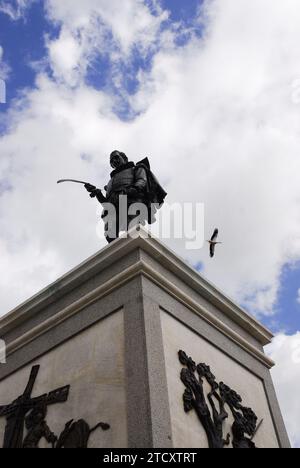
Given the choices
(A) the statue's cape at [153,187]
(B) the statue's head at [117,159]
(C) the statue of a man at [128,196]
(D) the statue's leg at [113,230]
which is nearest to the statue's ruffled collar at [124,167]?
(C) the statue of a man at [128,196]

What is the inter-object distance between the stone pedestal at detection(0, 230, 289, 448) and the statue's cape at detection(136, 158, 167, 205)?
1.92 meters

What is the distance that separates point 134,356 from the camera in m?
4.68

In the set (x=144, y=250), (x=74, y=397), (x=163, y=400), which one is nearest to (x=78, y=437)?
(x=74, y=397)

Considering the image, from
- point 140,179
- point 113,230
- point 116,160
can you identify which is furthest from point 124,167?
point 113,230

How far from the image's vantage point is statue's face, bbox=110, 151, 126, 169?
8.24 metres

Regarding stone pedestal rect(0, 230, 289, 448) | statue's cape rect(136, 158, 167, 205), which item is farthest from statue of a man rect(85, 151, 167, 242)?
stone pedestal rect(0, 230, 289, 448)

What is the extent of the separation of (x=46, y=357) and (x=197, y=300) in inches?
70.8

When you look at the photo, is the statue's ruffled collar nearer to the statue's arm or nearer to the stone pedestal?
the statue's arm

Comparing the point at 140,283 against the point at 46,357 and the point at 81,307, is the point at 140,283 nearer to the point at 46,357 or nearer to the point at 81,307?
the point at 81,307

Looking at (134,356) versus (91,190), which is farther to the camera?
(91,190)

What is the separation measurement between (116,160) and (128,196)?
113 cm

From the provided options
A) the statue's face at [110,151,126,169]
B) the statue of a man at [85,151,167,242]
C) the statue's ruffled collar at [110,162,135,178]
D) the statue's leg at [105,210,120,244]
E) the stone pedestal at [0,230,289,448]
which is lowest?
the stone pedestal at [0,230,289,448]

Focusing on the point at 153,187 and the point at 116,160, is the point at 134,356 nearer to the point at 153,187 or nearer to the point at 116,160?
the point at 153,187

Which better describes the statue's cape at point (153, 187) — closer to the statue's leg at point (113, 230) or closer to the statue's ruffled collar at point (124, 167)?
the statue's ruffled collar at point (124, 167)
